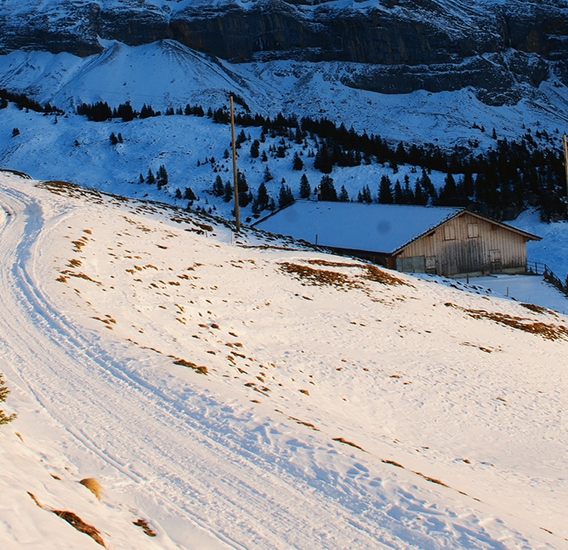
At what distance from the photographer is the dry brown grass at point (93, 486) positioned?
623 centimetres

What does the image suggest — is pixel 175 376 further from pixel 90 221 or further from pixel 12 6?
pixel 12 6

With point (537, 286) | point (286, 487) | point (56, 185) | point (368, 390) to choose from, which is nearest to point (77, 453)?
point (286, 487)

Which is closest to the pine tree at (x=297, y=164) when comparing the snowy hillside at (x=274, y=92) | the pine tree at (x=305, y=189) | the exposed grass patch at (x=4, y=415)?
the pine tree at (x=305, y=189)

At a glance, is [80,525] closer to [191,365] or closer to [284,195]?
[191,365]

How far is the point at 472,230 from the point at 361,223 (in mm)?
7713

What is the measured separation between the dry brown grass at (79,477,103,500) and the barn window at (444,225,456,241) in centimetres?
3829

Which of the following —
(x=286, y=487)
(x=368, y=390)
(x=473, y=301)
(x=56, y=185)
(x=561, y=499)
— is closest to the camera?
(x=286, y=487)

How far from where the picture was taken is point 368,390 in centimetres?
1436

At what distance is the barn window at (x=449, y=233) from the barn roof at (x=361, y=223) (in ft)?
2.90

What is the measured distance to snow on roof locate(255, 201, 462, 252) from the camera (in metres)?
41.3

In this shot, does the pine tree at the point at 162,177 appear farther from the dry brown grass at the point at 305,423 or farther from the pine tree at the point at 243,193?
the dry brown grass at the point at 305,423

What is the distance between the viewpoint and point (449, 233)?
42.3 meters

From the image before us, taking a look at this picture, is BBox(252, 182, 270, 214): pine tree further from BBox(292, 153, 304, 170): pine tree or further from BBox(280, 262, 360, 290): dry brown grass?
BBox(280, 262, 360, 290): dry brown grass

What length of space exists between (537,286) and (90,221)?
2698 centimetres
